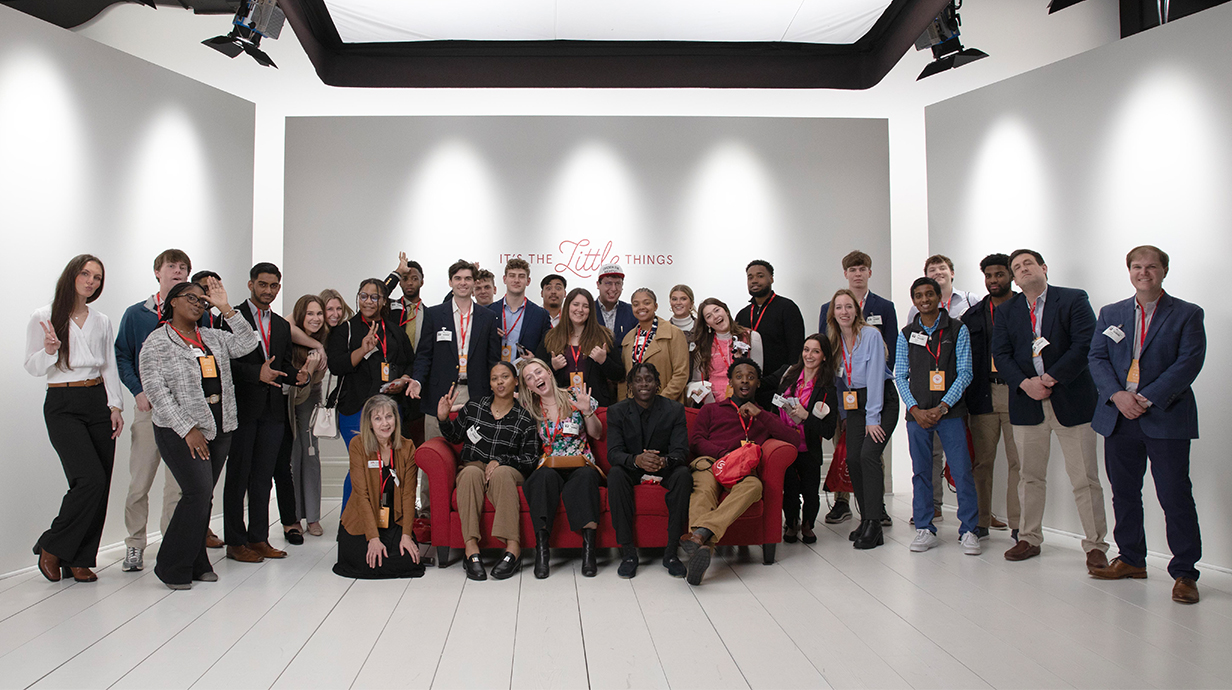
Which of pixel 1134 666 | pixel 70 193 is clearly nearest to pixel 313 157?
pixel 70 193

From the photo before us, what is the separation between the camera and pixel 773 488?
424 centimetres

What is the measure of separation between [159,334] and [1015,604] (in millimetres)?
4338

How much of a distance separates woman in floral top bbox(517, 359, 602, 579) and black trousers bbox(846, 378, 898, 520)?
5.42 feet

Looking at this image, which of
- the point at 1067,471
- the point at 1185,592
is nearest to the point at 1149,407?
the point at 1067,471

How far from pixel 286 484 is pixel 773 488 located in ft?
10.1

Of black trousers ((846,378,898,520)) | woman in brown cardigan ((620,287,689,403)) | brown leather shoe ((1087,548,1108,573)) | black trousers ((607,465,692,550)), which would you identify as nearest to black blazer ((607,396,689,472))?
black trousers ((607,465,692,550))

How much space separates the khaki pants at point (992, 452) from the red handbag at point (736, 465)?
175cm

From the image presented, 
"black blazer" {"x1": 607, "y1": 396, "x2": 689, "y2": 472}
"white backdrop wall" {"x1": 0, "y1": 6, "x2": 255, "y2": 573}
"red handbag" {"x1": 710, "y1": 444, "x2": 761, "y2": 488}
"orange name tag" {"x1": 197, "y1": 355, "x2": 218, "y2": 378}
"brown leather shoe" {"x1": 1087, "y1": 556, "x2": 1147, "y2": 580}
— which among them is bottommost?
"brown leather shoe" {"x1": 1087, "y1": 556, "x2": 1147, "y2": 580}

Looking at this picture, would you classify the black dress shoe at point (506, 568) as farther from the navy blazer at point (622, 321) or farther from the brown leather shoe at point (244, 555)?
the navy blazer at point (622, 321)

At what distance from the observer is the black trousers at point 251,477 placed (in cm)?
430

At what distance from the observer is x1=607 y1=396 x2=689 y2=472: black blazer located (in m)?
4.24

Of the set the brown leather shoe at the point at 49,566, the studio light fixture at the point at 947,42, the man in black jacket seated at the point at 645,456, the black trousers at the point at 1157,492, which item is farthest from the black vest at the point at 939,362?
the brown leather shoe at the point at 49,566

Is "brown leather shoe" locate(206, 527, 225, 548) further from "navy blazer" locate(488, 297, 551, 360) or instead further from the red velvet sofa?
"navy blazer" locate(488, 297, 551, 360)

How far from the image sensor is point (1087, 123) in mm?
4918
